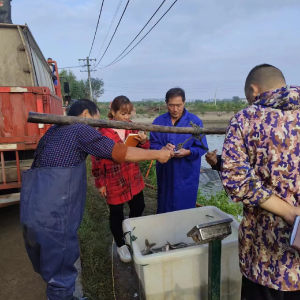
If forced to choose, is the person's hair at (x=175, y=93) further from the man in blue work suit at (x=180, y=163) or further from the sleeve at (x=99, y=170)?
the sleeve at (x=99, y=170)

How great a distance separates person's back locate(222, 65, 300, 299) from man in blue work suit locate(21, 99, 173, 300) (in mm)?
846

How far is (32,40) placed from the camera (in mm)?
4180

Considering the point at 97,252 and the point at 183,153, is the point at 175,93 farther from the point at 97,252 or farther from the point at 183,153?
the point at 97,252

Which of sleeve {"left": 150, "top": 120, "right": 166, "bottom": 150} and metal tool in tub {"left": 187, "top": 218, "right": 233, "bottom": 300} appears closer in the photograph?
metal tool in tub {"left": 187, "top": 218, "right": 233, "bottom": 300}

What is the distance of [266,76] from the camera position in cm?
140

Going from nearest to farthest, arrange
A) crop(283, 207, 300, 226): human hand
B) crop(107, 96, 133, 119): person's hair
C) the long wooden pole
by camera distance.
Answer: crop(283, 207, 300, 226): human hand, the long wooden pole, crop(107, 96, 133, 119): person's hair

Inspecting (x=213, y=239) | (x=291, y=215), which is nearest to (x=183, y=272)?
(x=213, y=239)

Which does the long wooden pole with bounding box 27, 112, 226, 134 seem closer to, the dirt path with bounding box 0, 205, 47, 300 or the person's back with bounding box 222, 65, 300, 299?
the person's back with bounding box 222, 65, 300, 299

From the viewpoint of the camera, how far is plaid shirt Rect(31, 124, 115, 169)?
6.05 feet

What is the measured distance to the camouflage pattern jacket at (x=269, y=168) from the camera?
4.13ft

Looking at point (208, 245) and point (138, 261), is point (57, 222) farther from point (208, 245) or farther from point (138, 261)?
point (208, 245)

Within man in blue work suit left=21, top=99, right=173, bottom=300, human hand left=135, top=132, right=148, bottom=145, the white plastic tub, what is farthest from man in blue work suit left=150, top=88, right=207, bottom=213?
man in blue work suit left=21, top=99, right=173, bottom=300

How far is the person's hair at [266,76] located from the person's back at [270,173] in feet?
0.04

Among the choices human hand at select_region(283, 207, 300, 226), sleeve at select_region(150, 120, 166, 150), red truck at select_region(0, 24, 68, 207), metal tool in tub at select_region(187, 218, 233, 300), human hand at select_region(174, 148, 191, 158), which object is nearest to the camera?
human hand at select_region(283, 207, 300, 226)
